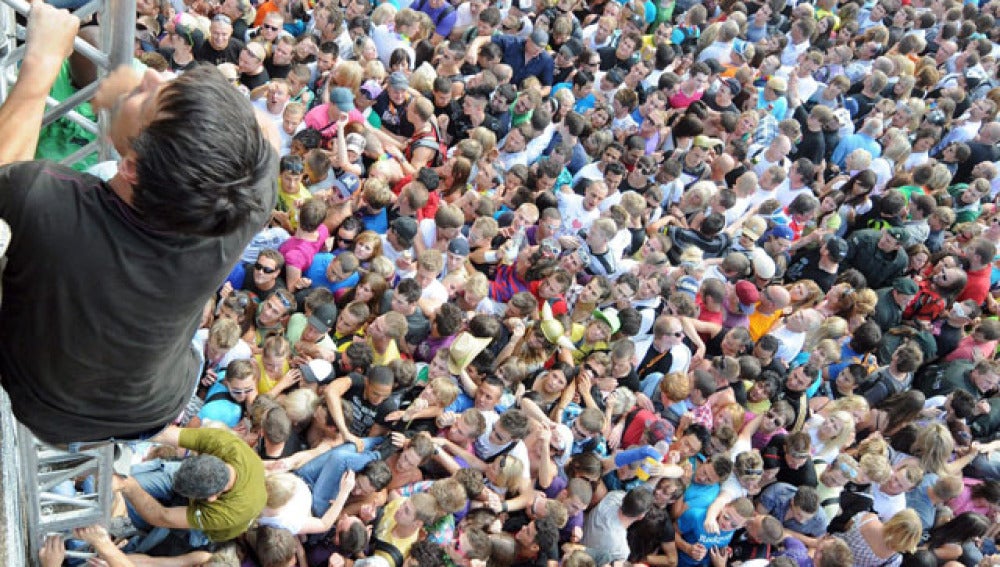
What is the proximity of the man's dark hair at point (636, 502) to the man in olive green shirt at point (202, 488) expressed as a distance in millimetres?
2451

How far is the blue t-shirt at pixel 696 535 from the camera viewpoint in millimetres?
5984

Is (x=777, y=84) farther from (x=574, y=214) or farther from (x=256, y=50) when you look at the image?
(x=256, y=50)

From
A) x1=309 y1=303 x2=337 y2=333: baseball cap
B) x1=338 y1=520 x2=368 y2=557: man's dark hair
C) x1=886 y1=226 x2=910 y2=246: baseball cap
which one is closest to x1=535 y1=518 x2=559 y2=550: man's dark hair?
x1=338 y1=520 x2=368 y2=557: man's dark hair

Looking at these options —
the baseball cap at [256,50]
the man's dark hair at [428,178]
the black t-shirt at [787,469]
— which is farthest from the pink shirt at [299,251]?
the black t-shirt at [787,469]

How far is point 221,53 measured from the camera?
7574 mm

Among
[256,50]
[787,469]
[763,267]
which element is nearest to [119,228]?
[787,469]

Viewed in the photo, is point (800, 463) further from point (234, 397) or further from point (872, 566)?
point (234, 397)

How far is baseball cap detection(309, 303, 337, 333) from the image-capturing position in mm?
5680

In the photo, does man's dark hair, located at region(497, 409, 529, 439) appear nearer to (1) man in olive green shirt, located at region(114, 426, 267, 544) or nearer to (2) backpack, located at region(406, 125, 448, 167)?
(1) man in olive green shirt, located at region(114, 426, 267, 544)

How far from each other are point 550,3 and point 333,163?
16.1 ft

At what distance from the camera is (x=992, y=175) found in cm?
1078

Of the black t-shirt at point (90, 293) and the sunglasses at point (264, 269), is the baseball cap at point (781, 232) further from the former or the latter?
the black t-shirt at point (90, 293)

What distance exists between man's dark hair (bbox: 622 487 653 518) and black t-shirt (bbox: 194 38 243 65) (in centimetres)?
511

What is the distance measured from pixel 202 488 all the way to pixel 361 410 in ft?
5.09
